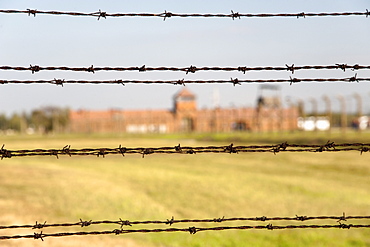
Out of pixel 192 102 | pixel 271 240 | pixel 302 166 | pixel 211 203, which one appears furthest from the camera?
pixel 192 102

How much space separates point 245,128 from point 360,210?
79.9 meters

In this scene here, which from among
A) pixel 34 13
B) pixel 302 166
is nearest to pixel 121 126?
pixel 302 166

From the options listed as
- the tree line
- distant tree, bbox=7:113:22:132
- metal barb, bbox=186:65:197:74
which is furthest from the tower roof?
metal barb, bbox=186:65:197:74

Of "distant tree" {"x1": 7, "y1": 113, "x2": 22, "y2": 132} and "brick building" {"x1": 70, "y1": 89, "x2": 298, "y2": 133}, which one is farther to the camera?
"distant tree" {"x1": 7, "y1": 113, "x2": 22, "y2": 132}

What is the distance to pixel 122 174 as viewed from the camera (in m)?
24.9

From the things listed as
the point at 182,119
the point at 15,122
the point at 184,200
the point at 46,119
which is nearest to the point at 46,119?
the point at 46,119

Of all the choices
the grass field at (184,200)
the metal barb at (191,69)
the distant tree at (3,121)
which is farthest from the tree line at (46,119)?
the metal barb at (191,69)

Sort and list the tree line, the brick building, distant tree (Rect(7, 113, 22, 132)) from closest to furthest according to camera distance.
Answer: the brick building
the tree line
distant tree (Rect(7, 113, 22, 132))

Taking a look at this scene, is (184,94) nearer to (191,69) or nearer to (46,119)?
(46,119)

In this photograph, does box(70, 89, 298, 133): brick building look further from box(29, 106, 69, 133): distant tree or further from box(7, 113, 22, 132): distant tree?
box(7, 113, 22, 132): distant tree

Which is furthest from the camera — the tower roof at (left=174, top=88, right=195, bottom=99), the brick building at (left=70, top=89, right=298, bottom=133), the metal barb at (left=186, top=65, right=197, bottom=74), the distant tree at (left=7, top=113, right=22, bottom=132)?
the distant tree at (left=7, top=113, right=22, bottom=132)

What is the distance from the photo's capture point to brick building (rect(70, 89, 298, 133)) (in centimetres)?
8931

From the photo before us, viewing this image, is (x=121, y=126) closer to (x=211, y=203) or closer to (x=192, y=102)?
(x=192, y=102)

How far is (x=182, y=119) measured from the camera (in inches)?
3883
